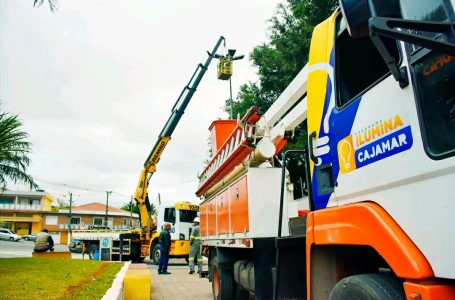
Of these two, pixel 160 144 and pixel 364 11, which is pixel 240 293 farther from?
pixel 160 144

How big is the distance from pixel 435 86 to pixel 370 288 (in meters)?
1.12

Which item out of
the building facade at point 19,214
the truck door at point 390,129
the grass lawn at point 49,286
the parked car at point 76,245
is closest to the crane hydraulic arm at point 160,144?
the parked car at point 76,245

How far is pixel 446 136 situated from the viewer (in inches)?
77.7

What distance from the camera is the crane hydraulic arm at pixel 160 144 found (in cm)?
1969

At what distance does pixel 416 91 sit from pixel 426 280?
94 centimetres

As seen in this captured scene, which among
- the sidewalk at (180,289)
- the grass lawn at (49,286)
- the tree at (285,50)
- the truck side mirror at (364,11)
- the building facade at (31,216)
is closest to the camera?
the truck side mirror at (364,11)

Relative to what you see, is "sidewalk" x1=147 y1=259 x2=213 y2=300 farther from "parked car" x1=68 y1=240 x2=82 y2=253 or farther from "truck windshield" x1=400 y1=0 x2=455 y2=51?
"parked car" x1=68 y1=240 x2=82 y2=253

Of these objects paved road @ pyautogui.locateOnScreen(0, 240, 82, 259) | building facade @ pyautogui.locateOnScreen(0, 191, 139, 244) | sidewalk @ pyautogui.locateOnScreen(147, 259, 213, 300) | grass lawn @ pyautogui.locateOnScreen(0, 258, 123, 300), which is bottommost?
sidewalk @ pyautogui.locateOnScreen(147, 259, 213, 300)

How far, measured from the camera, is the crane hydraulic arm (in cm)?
1969

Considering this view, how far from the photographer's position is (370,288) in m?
2.27

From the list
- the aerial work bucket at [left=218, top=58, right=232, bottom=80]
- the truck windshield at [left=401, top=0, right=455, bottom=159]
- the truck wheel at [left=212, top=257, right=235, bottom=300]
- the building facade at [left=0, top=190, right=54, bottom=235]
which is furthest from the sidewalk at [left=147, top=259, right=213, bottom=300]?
the building facade at [left=0, top=190, right=54, bottom=235]

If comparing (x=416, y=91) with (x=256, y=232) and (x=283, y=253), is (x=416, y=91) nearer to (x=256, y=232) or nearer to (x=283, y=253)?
(x=283, y=253)

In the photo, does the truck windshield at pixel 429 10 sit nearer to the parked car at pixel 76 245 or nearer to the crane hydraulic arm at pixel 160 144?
the crane hydraulic arm at pixel 160 144

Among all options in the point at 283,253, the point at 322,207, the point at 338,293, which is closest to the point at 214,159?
the point at 283,253
